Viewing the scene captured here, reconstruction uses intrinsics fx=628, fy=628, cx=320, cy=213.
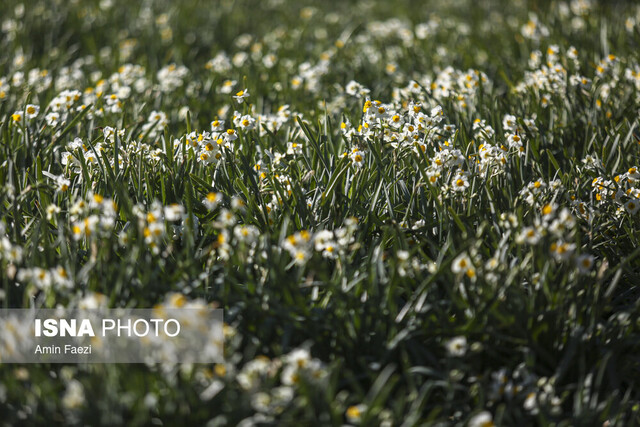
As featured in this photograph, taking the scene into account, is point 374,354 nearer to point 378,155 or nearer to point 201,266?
point 201,266

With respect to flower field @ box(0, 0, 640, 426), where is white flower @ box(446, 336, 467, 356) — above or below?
below

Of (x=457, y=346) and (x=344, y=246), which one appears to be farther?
(x=344, y=246)

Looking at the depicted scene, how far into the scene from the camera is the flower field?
1.88 metres

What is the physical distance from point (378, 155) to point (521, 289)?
994mm

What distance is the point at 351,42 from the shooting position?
18.7ft

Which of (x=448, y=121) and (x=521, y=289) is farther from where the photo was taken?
(x=448, y=121)

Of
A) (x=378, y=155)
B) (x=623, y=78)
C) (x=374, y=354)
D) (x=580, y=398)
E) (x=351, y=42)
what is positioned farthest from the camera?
(x=351, y=42)

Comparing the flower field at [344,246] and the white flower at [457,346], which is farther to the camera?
the white flower at [457,346]

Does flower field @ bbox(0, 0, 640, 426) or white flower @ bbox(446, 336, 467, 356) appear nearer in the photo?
flower field @ bbox(0, 0, 640, 426)

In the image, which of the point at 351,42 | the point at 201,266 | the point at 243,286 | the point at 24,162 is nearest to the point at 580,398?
the point at 243,286

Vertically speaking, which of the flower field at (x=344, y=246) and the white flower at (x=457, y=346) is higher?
the flower field at (x=344, y=246)

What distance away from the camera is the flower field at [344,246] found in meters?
1.88

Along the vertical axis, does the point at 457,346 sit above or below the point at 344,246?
below

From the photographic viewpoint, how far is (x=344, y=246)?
2299 millimetres
